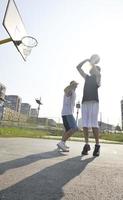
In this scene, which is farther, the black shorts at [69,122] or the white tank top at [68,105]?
the white tank top at [68,105]

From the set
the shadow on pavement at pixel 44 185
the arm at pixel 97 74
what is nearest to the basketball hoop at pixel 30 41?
the arm at pixel 97 74

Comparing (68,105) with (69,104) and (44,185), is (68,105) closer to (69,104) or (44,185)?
(69,104)

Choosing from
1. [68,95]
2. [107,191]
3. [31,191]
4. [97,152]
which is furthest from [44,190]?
[68,95]

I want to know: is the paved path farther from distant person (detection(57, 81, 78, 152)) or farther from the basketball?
the basketball

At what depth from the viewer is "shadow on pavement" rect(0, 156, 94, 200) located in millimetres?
2377

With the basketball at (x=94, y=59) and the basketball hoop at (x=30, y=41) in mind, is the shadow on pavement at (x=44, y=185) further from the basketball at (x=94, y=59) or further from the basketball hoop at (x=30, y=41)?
the basketball hoop at (x=30, y=41)

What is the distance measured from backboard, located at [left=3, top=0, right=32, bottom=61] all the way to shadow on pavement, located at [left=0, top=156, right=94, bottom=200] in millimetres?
5483

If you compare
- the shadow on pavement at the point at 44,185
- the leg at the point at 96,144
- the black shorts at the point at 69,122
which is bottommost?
the shadow on pavement at the point at 44,185

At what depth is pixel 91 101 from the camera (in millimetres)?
5922

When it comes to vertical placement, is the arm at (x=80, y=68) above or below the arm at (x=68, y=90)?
above

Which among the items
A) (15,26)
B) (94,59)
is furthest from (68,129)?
(15,26)

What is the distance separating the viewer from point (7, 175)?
10.4 feet

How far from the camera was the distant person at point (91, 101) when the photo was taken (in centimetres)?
573

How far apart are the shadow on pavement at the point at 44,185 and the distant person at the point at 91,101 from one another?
1.92 meters
